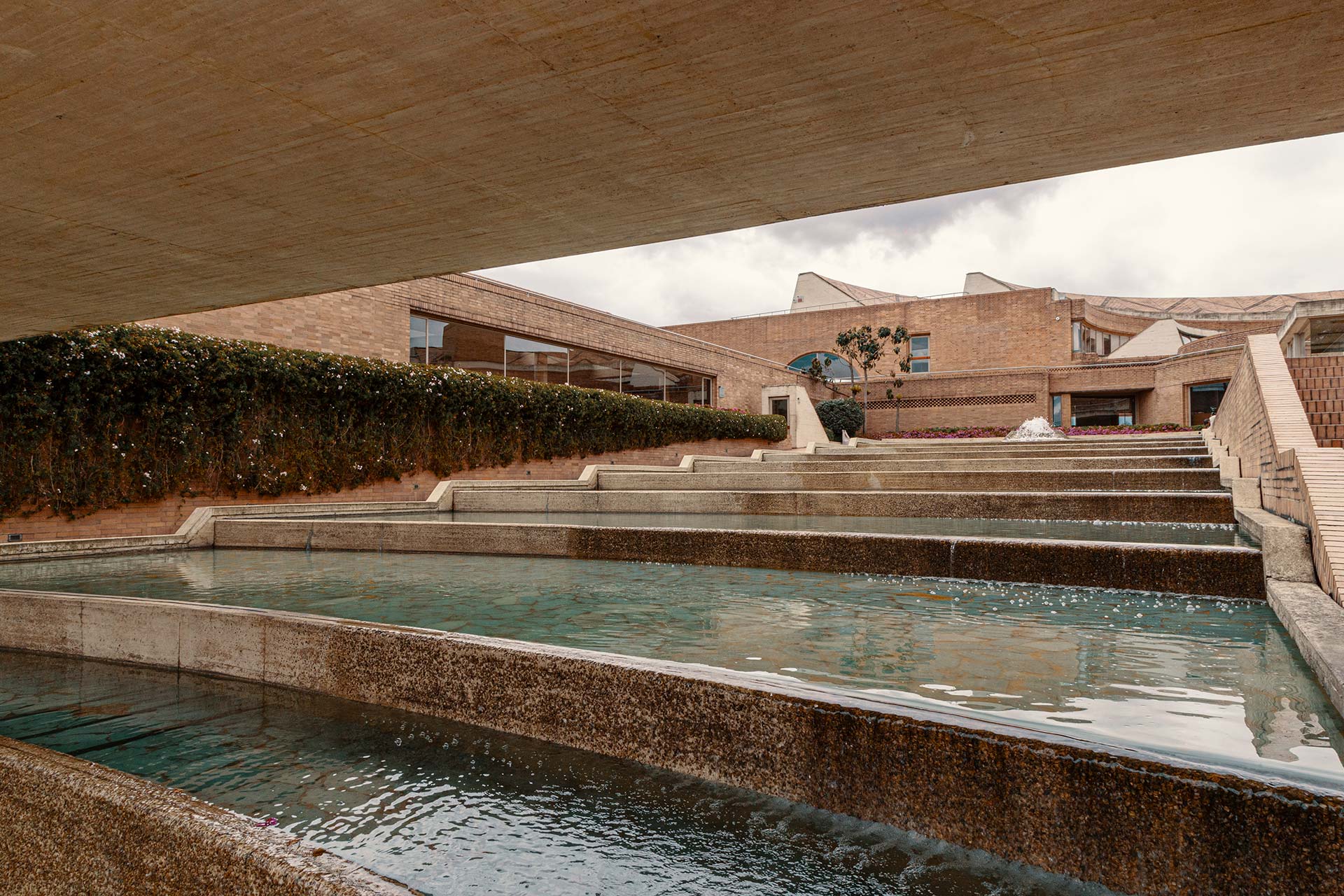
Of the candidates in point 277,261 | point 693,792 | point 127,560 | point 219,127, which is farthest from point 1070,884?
point 127,560

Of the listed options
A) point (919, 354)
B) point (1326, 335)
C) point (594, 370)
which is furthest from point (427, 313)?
point (919, 354)

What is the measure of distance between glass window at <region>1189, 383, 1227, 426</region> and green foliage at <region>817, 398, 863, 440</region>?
44.7 ft

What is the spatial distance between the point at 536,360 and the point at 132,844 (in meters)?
15.4

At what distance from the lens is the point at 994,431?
2911 centimetres

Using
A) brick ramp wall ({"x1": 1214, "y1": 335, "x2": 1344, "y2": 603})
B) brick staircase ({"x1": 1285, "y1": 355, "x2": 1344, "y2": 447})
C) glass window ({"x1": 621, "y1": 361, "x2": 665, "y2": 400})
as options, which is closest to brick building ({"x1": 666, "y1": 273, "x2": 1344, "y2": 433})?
glass window ({"x1": 621, "y1": 361, "x2": 665, "y2": 400})

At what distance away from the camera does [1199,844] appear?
5.43 ft

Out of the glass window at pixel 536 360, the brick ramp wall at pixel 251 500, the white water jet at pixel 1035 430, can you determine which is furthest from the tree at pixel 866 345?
the glass window at pixel 536 360

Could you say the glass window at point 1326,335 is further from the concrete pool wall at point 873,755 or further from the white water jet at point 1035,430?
the concrete pool wall at point 873,755

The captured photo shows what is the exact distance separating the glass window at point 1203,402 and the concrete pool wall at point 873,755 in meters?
33.1

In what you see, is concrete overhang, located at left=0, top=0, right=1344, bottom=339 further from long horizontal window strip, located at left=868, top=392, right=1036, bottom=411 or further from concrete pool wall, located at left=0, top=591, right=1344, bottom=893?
long horizontal window strip, located at left=868, top=392, right=1036, bottom=411

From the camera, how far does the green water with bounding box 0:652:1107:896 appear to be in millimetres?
1775

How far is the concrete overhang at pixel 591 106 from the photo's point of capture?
6.88ft

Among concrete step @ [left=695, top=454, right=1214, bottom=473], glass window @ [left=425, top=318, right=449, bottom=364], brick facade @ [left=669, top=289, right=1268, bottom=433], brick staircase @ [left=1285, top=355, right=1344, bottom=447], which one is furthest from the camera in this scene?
brick facade @ [left=669, top=289, right=1268, bottom=433]

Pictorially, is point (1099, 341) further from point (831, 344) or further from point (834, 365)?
point (831, 344)
